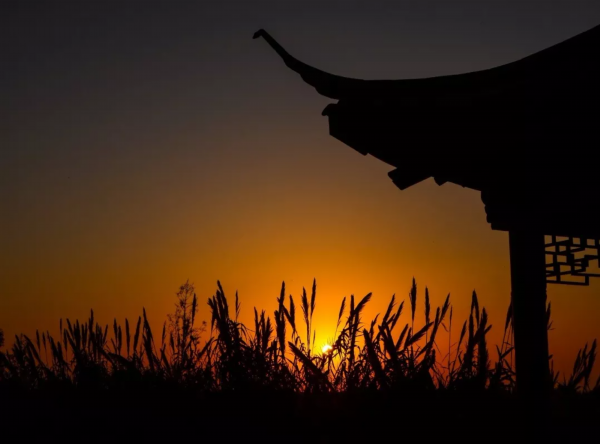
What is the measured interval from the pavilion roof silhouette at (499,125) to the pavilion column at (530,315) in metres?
0.14

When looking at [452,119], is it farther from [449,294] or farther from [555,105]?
[449,294]

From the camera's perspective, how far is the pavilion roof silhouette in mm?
3170

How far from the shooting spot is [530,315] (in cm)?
386

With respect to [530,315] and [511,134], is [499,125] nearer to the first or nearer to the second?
[511,134]

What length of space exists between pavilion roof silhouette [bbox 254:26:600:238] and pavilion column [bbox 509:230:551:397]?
0.14 m

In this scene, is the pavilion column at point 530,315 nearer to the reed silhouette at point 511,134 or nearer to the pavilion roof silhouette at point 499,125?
the reed silhouette at point 511,134

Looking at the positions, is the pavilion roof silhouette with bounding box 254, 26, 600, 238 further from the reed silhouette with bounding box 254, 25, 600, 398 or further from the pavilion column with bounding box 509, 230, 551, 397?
the pavilion column with bounding box 509, 230, 551, 397

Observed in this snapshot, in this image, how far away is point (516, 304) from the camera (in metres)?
3.94

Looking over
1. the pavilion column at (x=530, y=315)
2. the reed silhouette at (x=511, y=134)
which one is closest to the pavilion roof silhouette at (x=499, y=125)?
the reed silhouette at (x=511, y=134)

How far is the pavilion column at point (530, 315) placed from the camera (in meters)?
3.85

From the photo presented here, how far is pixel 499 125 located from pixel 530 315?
113 centimetres

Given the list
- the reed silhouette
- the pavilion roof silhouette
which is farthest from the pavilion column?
the pavilion roof silhouette

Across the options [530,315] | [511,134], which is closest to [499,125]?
[511,134]

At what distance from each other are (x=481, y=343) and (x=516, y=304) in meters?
0.84
